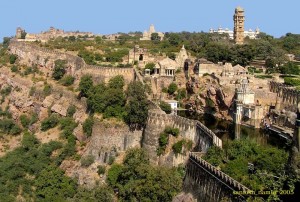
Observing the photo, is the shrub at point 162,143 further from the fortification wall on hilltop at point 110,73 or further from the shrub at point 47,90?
the shrub at point 47,90

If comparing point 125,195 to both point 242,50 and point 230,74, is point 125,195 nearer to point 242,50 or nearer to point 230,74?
point 230,74

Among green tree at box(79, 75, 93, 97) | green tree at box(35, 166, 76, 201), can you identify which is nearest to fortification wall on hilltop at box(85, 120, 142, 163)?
green tree at box(35, 166, 76, 201)

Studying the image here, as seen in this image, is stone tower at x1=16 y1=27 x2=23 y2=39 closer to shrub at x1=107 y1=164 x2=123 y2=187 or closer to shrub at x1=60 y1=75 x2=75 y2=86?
shrub at x1=60 y1=75 x2=75 y2=86

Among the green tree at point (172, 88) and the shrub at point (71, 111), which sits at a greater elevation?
the green tree at point (172, 88)

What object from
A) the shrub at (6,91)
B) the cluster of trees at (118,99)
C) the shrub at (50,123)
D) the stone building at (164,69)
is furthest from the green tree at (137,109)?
the shrub at (6,91)

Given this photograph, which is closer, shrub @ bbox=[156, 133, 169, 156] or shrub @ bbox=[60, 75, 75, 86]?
shrub @ bbox=[156, 133, 169, 156]
